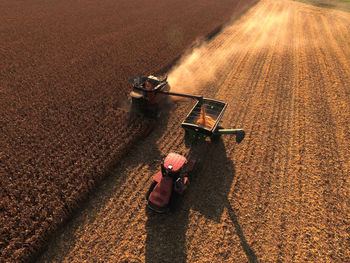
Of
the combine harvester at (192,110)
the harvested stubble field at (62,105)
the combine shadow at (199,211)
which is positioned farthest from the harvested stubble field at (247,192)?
the combine harvester at (192,110)

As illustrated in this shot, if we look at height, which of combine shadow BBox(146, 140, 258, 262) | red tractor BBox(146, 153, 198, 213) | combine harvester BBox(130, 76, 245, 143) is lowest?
combine shadow BBox(146, 140, 258, 262)

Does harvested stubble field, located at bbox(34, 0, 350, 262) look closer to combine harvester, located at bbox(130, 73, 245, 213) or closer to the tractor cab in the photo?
combine harvester, located at bbox(130, 73, 245, 213)

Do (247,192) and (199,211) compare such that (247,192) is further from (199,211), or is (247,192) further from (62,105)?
(62,105)

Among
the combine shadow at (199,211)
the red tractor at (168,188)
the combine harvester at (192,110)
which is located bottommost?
the combine shadow at (199,211)

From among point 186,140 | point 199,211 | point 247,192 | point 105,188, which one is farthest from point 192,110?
point 105,188

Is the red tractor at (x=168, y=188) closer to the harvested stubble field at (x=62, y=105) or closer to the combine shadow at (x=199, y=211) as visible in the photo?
the combine shadow at (x=199, y=211)

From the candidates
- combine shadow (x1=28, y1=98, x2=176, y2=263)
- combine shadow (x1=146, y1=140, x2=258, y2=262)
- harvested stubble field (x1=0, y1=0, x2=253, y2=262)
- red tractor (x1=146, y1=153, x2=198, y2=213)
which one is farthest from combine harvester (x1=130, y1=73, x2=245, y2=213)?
harvested stubble field (x1=0, y1=0, x2=253, y2=262)
